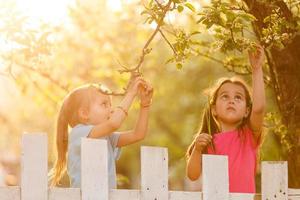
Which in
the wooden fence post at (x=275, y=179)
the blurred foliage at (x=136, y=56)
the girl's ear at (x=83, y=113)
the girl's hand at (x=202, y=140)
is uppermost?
the blurred foliage at (x=136, y=56)

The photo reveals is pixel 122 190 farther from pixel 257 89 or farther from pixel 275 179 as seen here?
pixel 257 89

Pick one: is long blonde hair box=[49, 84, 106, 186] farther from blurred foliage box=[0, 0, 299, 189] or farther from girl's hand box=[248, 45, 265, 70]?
girl's hand box=[248, 45, 265, 70]

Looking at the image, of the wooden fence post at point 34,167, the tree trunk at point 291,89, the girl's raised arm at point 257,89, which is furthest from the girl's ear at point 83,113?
the wooden fence post at point 34,167

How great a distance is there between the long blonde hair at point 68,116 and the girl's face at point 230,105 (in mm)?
774

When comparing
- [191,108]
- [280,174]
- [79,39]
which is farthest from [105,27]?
[280,174]

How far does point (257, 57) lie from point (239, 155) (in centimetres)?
70

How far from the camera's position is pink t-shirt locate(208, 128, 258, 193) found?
530 centimetres

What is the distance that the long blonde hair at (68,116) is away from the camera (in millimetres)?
5297

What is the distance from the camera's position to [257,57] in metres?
4.96

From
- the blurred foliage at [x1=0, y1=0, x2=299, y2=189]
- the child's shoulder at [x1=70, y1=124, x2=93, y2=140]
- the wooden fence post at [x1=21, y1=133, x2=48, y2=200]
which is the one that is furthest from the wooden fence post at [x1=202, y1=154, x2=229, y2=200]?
the child's shoulder at [x1=70, y1=124, x2=93, y2=140]

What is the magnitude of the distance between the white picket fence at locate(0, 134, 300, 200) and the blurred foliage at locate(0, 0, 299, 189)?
0.66m

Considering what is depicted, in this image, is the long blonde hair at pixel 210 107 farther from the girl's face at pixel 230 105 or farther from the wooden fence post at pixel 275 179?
the wooden fence post at pixel 275 179

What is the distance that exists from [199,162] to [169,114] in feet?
56.4

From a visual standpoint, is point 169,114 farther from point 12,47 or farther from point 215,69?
point 12,47
